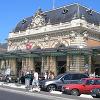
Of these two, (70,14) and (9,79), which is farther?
(70,14)

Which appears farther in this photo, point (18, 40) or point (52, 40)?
point (18, 40)

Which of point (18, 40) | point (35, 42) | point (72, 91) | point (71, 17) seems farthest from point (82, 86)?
point (18, 40)

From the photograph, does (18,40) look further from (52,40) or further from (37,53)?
(37,53)

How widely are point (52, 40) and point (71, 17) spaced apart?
503cm

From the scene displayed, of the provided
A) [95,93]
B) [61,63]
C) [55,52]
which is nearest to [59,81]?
[95,93]

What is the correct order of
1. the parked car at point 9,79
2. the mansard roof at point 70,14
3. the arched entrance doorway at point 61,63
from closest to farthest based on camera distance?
the parked car at point 9,79 < the arched entrance doorway at point 61,63 < the mansard roof at point 70,14

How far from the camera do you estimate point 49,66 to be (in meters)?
51.7

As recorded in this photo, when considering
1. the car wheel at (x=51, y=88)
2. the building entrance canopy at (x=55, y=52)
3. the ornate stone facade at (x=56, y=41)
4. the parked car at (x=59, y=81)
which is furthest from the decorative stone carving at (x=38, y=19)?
the car wheel at (x=51, y=88)

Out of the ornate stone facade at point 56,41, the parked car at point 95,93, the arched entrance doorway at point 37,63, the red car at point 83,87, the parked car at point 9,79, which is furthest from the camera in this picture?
the arched entrance doorway at point 37,63

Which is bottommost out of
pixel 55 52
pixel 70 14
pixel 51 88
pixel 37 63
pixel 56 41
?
pixel 51 88

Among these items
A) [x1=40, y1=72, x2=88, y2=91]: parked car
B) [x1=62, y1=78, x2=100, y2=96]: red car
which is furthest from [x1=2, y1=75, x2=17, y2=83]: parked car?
[x1=62, y1=78, x2=100, y2=96]: red car

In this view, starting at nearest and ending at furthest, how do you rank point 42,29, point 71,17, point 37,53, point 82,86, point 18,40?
point 82,86, point 37,53, point 71,17, point 42,29, point 18,40

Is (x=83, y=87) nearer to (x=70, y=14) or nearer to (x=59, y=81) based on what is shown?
(x=59, y=81)

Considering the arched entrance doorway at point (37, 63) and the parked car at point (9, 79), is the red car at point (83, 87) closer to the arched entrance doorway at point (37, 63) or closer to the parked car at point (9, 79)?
the parked car at point (9, 79)
